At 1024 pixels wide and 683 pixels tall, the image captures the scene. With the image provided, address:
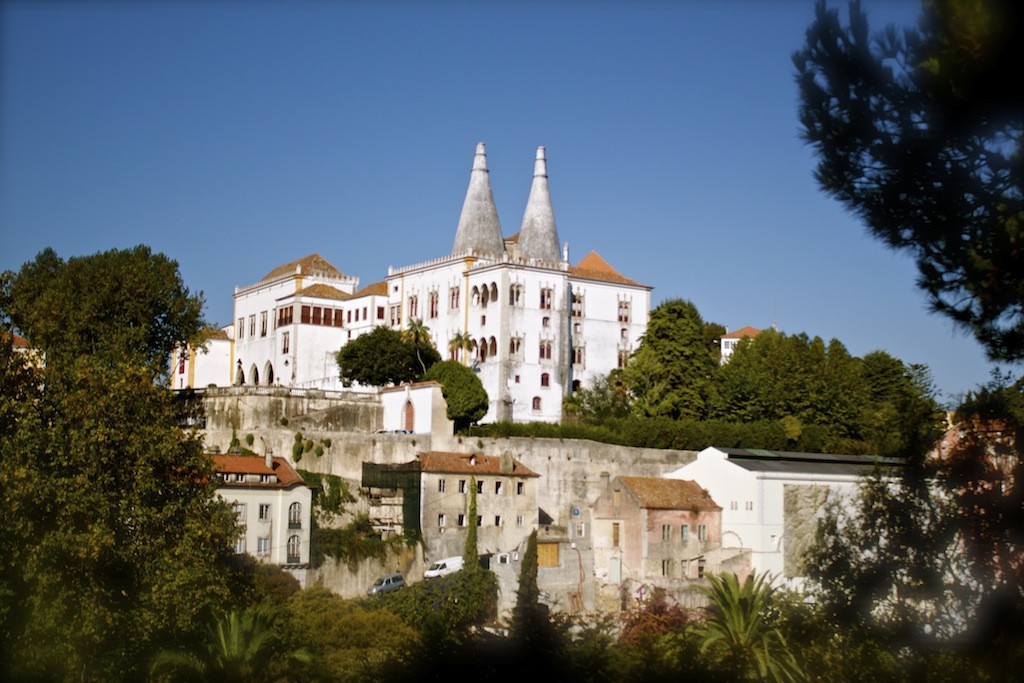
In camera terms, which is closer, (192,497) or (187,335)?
(192,497)

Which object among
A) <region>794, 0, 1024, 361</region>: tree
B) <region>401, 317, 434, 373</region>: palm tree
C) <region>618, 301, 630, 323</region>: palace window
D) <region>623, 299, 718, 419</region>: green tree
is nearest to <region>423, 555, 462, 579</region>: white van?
<region>623, 299, 718, 419</region>: green tree

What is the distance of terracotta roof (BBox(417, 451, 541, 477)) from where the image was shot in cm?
5544

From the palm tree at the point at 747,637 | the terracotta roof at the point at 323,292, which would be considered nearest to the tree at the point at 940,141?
the palm tree at the point at 747,637

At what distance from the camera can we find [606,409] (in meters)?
69.8

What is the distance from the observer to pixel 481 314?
7394cm

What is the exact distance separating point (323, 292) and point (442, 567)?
3403 centimetres

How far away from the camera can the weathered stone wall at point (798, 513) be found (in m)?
52.6

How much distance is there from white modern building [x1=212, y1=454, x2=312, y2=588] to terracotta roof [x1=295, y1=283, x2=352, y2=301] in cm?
3094

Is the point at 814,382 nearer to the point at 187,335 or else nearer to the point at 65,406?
the point at 187,335

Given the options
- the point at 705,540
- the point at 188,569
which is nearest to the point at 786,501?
the point at 705,540

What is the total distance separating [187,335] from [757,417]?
28367 millimetres

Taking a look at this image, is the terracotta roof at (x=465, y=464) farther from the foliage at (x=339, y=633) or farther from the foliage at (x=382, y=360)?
the foliage at (x=382, y=360)

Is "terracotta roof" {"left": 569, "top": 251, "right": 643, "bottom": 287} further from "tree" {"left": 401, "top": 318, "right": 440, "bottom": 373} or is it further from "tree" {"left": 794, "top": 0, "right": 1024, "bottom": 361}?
"tree" {"left": 794, "top": 0, "right": 1024, "bottom": 361}

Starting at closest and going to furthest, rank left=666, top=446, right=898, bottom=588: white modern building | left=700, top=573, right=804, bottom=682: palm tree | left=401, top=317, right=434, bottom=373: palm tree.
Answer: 1. left=700, top=573, right=804, bottom=682: palm tree
2. left=666, top=446, right=898, bottom=588: white modern building
3. left=401, top=317, right=434, bottom=373: palm tree
